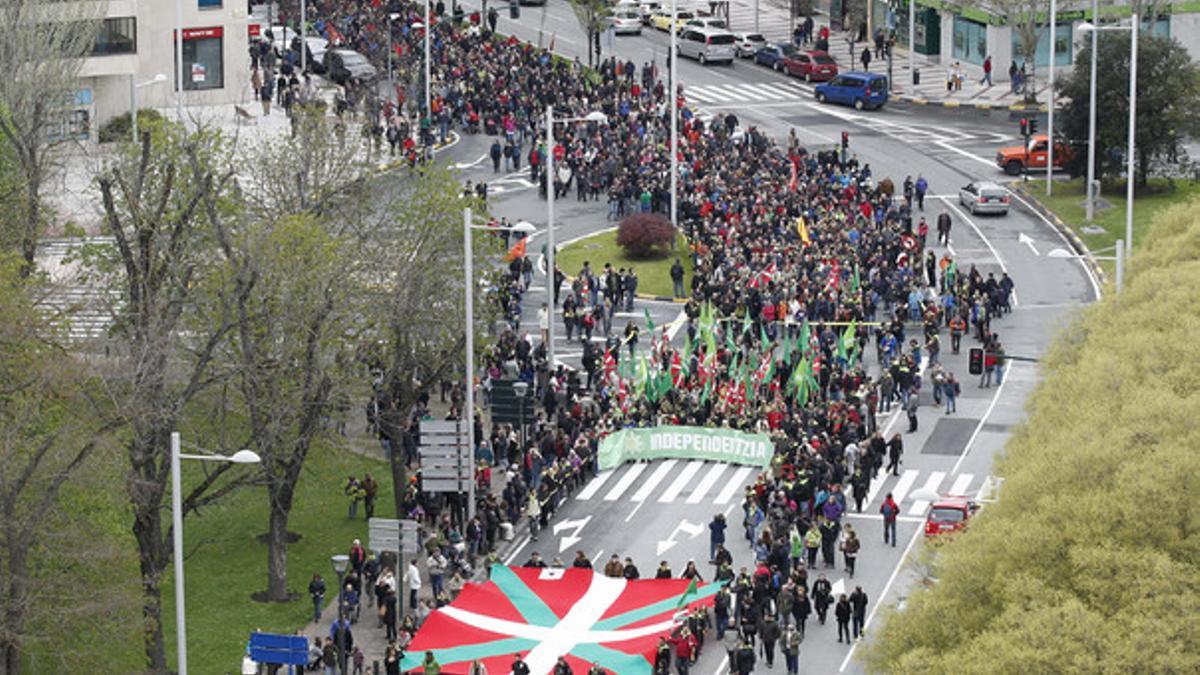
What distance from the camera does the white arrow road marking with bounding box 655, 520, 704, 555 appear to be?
6469 cm

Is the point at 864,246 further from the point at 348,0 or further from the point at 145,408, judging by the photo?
the point at 348,0

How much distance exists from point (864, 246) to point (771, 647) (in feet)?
99.6

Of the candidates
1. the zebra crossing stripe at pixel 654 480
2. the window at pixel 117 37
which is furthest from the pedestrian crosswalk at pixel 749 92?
the zebra crossing stripe at pixel 654 480

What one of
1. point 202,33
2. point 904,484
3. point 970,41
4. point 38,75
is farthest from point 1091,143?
point 202,33

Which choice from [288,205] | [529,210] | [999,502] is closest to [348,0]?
[529,210]

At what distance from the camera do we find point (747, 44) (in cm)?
12381

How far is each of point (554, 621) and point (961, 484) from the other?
14.2m

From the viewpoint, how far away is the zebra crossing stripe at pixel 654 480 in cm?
6856

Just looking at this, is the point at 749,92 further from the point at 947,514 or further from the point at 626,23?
the point at 947,514

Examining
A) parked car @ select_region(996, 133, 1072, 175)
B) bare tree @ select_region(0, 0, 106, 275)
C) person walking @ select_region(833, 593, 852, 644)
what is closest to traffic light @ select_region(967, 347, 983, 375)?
person walking @ select_region(833, 593, 852, 644)

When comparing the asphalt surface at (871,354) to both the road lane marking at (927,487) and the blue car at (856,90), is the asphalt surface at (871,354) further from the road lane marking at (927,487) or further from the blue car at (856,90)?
the blue car at (856,90)

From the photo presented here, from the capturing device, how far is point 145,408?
5438 cm

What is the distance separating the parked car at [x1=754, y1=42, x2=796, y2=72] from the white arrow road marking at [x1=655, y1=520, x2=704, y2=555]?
57798 mm

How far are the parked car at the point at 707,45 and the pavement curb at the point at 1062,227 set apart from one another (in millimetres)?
24177
